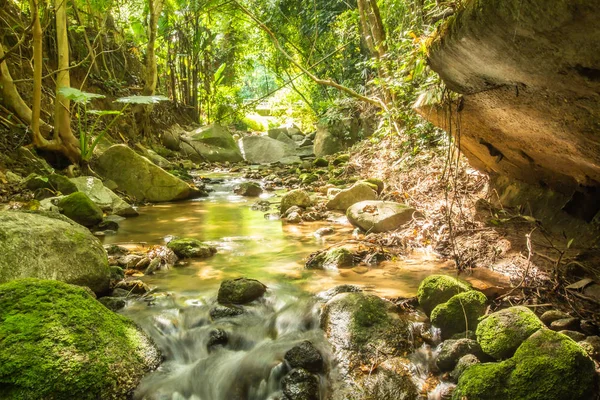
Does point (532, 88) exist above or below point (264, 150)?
above

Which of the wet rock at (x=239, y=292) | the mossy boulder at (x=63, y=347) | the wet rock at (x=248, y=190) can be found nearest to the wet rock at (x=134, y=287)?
the wet rock at (x=239, y=292)

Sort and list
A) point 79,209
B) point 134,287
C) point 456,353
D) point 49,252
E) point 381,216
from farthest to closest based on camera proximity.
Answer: point 79,209, point 381,216, point 134,287, point 49,252, point 456,353

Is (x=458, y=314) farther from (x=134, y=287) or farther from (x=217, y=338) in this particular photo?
(x=134, y=287)

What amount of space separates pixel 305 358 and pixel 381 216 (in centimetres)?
298

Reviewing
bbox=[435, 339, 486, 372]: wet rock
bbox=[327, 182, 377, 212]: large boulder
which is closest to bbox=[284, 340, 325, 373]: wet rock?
bbox=[435, 339, 486, 372]: wet rock

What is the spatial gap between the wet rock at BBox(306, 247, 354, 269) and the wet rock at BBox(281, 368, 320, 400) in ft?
5.99

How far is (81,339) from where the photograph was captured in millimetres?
2461

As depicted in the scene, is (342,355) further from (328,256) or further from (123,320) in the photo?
(328,256)

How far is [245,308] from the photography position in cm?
351

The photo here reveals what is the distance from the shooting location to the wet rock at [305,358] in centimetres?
270

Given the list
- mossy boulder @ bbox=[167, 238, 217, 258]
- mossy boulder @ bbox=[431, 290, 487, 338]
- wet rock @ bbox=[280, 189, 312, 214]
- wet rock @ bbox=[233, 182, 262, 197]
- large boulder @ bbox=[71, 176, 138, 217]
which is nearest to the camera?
mossy boulder @ bbox=[431, 290, 487, 338]

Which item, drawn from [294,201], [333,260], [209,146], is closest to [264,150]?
[209,146]

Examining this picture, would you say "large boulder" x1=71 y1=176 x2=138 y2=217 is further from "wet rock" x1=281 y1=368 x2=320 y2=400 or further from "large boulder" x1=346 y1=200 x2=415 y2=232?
"wet rock" x1=281 y1=368 x2=320 y2=400

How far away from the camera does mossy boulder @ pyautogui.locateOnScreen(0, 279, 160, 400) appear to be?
7.28 ft
